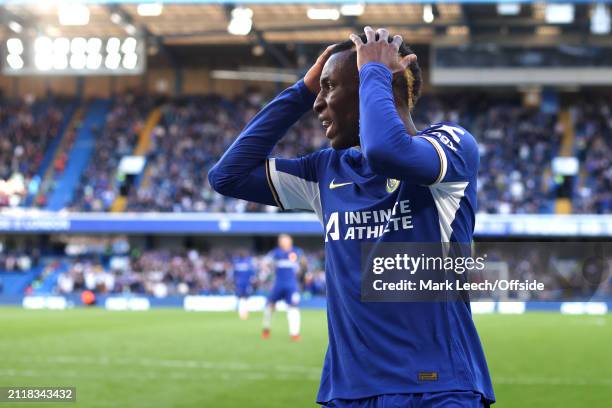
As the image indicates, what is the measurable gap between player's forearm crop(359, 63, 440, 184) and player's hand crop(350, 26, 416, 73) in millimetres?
126

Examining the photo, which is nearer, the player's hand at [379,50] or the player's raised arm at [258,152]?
the player's hand at [379,50]

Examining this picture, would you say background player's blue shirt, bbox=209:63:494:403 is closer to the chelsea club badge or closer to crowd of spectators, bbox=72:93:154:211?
the chelsea club badge

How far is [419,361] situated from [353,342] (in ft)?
0.79

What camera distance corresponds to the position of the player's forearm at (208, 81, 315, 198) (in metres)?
3.63

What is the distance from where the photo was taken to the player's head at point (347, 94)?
311 centimetres

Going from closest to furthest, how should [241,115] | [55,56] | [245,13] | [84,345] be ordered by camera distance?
[84,345] → [55,56] → [245,13] → [241,115]

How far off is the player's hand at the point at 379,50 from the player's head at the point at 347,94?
0.06 m

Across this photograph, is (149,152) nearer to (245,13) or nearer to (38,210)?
(38,210)

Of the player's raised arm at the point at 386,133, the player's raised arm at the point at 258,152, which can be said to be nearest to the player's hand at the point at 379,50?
the player's raised arm at the point at 386,133

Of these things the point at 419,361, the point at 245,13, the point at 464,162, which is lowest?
the point at 419,361

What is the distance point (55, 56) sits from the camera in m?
35.1

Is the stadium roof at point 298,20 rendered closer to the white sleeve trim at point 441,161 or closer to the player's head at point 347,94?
the player's head at point 347,94

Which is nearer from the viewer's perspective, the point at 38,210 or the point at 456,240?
the point at 456,240

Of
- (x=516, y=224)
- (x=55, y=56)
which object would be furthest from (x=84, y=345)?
(x=516, y=224)
